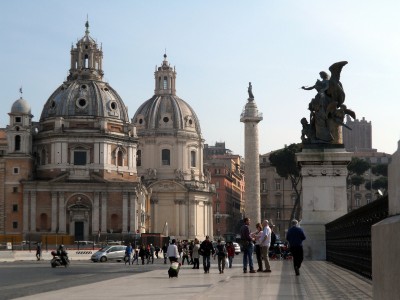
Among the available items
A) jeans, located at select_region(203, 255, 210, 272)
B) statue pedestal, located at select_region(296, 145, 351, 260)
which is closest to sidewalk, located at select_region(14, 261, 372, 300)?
statue pedestal, located at select_region(296, 145, 351, 260)

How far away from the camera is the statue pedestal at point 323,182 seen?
78.9 ft

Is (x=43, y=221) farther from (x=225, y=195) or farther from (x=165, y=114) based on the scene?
(x=225, y=195)

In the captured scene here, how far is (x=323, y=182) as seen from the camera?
24.1m

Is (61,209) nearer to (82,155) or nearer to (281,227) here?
(82,155)

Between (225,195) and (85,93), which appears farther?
(225,195)

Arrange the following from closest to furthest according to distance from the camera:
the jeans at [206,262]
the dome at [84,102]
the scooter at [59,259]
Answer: the jeans at [206,262]
the scooter at [59,259]
the dome at [84,102]

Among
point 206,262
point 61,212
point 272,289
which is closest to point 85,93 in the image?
point 61,212

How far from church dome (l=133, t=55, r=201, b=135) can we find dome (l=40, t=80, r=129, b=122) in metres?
18.9

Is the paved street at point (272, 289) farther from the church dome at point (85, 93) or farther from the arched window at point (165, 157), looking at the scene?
the arched window at point (165, 157)

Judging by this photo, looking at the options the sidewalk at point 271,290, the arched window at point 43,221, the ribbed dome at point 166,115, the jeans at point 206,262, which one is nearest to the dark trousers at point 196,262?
the jeans at point 206,262

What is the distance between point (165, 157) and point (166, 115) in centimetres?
659

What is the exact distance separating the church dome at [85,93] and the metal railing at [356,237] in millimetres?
85706

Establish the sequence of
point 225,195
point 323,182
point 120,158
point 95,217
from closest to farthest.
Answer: point 323,182 < point 95,217 < point 120,158 < point 225,195

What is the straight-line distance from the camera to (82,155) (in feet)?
343
